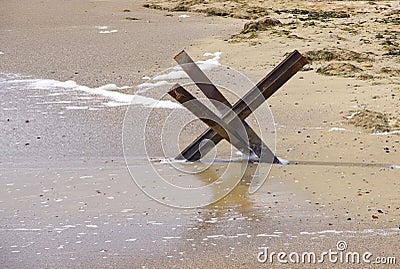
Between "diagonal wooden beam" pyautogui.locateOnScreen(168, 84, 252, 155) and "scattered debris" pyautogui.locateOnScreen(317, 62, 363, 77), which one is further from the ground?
"diagonal wooden beam" pyautogui.locateOnScreen(168, 84, 252, 155)

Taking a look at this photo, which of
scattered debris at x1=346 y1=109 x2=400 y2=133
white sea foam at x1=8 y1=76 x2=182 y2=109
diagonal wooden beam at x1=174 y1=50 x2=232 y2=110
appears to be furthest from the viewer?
white sea foam at x1=8 y1=76 x2=182 y2=109

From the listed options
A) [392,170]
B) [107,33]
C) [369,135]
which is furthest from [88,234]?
[107,33]

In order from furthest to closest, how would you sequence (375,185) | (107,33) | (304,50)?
(107,33)
(304,50)
(375,185)

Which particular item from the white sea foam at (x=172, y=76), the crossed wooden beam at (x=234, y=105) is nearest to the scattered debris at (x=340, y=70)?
the white sea foam at (x=172, y=76)

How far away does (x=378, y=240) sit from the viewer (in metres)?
4.61

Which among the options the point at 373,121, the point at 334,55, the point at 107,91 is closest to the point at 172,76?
the point at 107,91

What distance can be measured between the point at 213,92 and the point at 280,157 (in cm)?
92

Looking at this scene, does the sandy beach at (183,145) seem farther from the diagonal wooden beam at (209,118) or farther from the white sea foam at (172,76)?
the diagonal wooden beam at (209,118)

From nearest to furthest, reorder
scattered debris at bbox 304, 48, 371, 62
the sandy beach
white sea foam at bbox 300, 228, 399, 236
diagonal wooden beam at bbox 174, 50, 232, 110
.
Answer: the sandy beach → white sea foam at bbox 300, 228, 399, 236 → diagonal wooden beam at bbox 174, 50, 232, 110 → scattered debris at bbox 304, 48, 371, 62

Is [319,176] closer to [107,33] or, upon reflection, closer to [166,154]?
[166,154]

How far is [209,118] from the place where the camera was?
6.08m

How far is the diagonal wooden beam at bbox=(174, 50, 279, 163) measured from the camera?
19.6 feet

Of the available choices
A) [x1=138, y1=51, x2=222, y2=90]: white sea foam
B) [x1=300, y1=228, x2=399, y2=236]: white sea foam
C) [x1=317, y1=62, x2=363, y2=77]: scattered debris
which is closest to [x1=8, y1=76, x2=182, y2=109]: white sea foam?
[x1=138, y1=51, x2=222, y2=90]: white sea foam

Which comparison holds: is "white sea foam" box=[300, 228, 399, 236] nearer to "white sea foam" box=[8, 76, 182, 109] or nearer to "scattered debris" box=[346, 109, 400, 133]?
"scattered debris" box=[346, 109, 400, 133]
